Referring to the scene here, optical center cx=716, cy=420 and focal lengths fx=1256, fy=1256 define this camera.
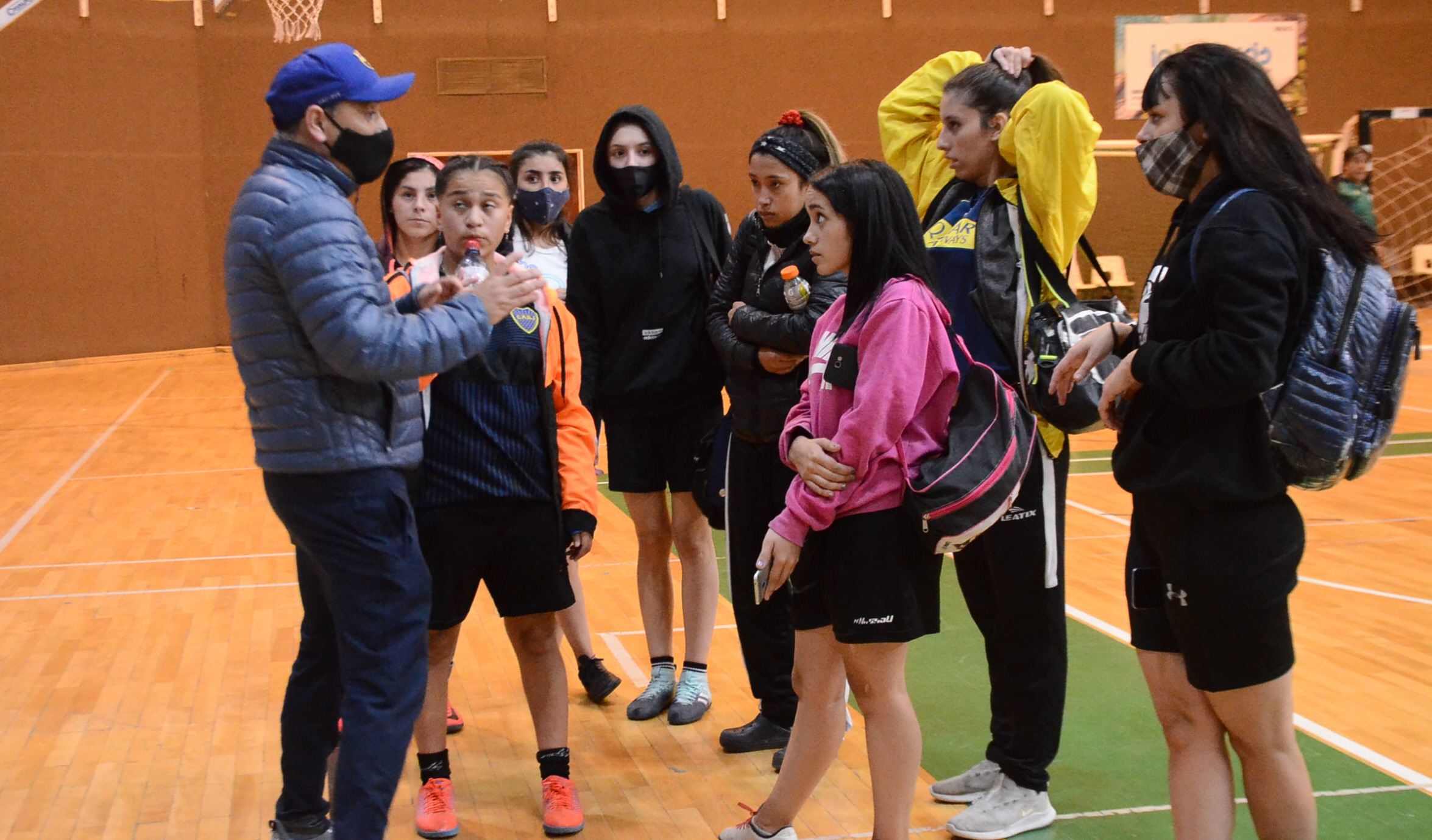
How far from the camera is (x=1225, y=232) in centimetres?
200

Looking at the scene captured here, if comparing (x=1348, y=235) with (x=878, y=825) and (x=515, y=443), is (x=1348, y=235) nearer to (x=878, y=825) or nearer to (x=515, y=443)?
(x=878, y=825)

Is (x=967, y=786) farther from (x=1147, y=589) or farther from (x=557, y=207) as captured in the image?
(x=557, y=207)

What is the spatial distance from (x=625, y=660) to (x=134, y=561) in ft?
9.56

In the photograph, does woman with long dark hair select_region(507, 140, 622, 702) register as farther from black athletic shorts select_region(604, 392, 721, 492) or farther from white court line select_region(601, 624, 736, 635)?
white court line select_region(601, 624, 736, 635)

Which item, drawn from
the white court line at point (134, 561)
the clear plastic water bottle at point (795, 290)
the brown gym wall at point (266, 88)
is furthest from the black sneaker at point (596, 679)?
the brown gym wall at point (266, 88)

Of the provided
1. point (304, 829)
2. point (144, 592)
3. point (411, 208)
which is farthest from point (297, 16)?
point (304, 829)

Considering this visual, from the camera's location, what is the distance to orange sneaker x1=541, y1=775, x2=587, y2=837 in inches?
118

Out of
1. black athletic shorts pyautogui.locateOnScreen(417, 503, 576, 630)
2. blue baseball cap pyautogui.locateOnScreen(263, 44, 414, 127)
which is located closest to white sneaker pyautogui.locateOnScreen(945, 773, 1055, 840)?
black athletic shorts pyautogui.locateOnScreen(417, 503, 576, 630)

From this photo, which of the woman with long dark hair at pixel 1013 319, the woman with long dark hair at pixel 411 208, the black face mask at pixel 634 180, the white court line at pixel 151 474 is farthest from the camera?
the white court line at pixel 151 474

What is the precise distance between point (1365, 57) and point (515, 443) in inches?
637

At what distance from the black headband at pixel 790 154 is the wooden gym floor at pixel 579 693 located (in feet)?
5.19

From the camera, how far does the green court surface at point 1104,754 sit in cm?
292

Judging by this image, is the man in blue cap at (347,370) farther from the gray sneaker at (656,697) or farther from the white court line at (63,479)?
the white court line at (63,479)

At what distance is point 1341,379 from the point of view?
1.97 metres
